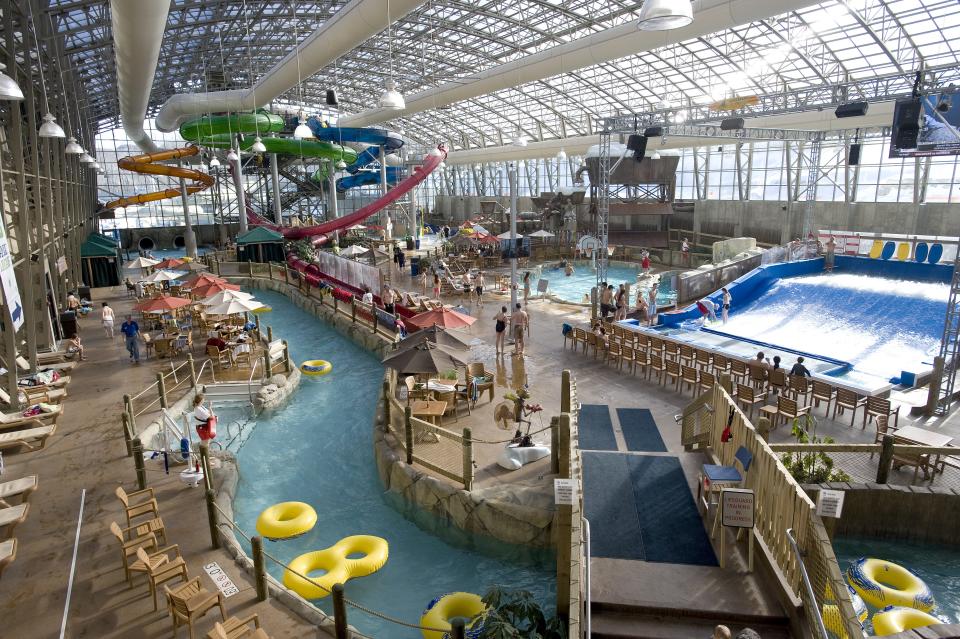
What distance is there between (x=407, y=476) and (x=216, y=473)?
3152 mm

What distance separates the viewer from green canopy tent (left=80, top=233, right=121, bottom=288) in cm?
2431

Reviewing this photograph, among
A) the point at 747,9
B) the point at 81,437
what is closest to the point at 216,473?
the point at 81,437

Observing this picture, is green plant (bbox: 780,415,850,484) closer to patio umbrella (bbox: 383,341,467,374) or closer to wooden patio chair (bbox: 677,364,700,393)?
wooden patio chair (bbox: 677,364,700,393)

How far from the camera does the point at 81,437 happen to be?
9.96 meters

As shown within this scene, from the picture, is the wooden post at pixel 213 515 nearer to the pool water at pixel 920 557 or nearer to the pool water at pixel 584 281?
the pool water at pixel 920 557

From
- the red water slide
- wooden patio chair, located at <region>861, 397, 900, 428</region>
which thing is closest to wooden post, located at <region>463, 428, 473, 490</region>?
wooden patio chair, located at <region>861, 397, 900, 428</region>

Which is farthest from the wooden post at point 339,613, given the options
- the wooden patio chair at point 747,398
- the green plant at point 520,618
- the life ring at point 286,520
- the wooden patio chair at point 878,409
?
the wooden patio chair at point 878,409

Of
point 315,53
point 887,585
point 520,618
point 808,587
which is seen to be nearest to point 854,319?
point 887,585

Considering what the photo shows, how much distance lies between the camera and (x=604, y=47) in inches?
571

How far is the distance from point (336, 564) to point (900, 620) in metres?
6.38

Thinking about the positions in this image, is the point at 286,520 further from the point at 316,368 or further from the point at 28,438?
the point at 316,368

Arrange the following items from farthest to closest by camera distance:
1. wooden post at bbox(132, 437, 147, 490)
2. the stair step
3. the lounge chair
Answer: the lounge chair
wooden post at bbox(132, 437, 147, 490)
the stair step

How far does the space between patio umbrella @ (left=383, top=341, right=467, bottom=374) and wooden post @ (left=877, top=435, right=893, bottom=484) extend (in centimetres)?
637

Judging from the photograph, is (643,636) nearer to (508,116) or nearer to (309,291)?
(309,291)
